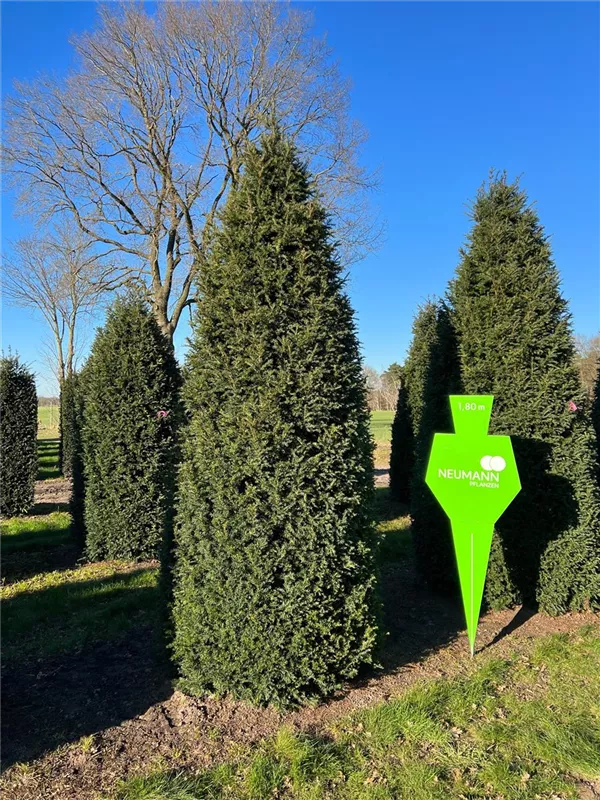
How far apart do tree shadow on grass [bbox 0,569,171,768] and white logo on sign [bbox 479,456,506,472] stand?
2.67 metres

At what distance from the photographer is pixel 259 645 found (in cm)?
304

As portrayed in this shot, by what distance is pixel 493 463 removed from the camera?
155 inches

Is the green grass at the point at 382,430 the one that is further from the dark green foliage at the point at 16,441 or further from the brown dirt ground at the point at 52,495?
the dark green foliage at the point at 16,441

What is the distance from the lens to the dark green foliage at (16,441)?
9922mm

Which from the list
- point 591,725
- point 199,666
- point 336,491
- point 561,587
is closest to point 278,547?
point 336,491

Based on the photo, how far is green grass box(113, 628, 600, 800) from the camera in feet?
8.07

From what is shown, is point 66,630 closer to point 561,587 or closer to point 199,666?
point 199,666

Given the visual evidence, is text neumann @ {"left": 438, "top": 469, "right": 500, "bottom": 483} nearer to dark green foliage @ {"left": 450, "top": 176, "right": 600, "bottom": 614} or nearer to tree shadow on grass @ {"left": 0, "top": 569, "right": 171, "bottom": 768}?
dark green foliage @ {"left": 450, "top": 176, "right": 600, "bottom": 614}

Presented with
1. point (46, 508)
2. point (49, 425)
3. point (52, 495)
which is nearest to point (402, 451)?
point (46, 508)

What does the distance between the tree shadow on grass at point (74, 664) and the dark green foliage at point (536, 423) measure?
3.18m

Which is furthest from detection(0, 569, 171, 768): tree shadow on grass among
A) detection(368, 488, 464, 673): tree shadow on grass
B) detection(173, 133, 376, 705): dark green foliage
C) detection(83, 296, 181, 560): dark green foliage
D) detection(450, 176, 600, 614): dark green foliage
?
detection(450, 176, 600, 614): dark green foliage

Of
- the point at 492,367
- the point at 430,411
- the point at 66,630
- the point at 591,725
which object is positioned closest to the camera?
the point at 591,725

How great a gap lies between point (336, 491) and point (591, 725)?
1.97m

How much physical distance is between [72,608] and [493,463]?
13.8ft
